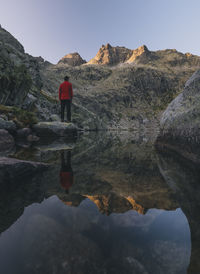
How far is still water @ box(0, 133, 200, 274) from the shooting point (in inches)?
57.9

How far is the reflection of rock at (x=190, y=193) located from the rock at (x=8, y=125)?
10707 mm

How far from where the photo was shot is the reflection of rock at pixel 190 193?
5.34 ft

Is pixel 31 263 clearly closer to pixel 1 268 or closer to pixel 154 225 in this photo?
pixel 1 268

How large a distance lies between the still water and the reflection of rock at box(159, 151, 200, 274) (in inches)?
0.4

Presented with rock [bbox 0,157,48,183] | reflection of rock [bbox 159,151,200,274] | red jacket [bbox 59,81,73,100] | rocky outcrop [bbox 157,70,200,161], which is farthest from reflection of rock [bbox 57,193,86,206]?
red jacket [bbox 59,81,73,100]

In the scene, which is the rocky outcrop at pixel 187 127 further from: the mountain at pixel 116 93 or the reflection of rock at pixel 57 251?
the mountain at pixel 116 93

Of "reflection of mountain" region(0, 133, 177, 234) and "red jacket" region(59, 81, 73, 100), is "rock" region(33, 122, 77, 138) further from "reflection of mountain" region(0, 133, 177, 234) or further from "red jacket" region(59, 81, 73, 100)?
"reflection of mountain" region(0, 133, 177, 234)

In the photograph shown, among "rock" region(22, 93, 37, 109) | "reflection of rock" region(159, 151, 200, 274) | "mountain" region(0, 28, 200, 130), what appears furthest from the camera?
"mountain" region(0, 28, 200, 130)

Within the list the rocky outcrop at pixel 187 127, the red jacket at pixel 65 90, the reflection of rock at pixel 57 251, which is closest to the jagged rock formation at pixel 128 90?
the red jacket at pixel 65 90

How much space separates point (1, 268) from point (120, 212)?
5.06ft

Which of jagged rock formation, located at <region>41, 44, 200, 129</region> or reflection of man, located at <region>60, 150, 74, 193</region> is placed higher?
jagged rock formation, located at <region>41, 44, 200, 129</region>

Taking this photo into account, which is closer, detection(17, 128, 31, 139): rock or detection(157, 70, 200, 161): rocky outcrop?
detection(157, 70, 200, 161): rocky outcrop

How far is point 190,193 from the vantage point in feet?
10.2

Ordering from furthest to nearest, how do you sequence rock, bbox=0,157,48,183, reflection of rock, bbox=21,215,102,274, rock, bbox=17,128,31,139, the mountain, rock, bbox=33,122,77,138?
the mountain, rock, bbox=33,122,77,138, rock, bbox=17,128,31,139, rock, bbox=0,157,48,183, reflection of rock, bbox=21,215,102,274
